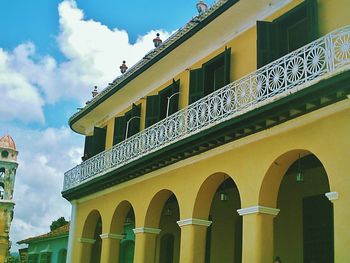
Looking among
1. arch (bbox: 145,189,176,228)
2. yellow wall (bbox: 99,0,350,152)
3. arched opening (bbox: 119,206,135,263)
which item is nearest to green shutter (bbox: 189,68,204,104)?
yellow wall (bbox: 99,0,350,152)

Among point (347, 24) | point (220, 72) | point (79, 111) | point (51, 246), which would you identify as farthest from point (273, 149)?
point (51, 246)

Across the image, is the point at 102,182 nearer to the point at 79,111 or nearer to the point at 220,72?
the point at 79,111

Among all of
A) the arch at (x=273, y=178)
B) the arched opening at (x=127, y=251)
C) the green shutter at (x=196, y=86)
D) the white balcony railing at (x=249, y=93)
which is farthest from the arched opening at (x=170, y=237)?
the arch at (x=273, y=178)

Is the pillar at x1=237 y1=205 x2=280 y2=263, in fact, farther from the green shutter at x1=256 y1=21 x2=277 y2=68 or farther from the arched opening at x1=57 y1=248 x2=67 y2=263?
the arched opening at x1=57 y1=248 x2=67 y2=263

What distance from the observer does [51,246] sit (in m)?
28.8

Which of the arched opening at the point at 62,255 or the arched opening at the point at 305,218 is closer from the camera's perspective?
the arched opening at the point at 305,218

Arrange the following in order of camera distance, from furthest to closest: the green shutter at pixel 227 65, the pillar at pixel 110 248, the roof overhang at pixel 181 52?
the pillar at pixel 110 248 → the green shutter at pixel 227 65 → the roof overhang at pixel 181 52

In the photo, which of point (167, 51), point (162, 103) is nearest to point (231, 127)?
point (167, 51)

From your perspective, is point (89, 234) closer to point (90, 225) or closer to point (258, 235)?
point (90, 225)

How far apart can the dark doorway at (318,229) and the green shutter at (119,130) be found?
7.07 meters

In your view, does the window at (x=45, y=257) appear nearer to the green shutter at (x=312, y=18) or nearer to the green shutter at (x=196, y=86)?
the green shutter at (x=196, y=86)

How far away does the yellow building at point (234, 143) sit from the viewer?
1066 cm

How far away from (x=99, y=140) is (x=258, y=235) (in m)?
10.5

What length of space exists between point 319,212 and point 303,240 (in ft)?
2.80
